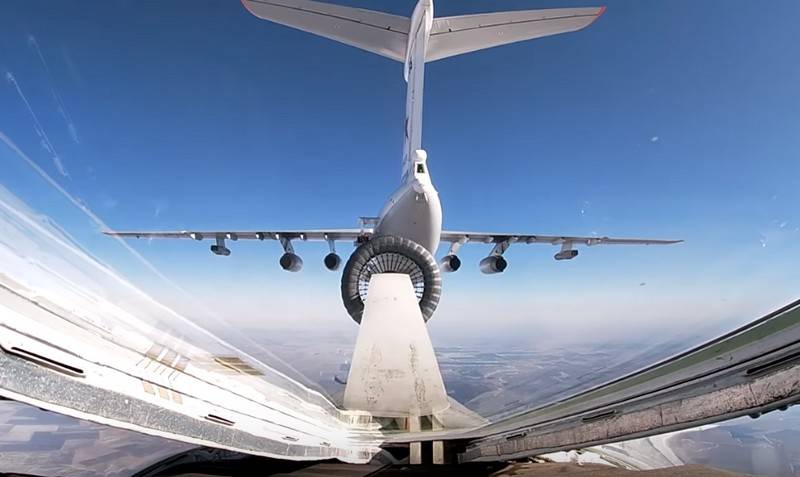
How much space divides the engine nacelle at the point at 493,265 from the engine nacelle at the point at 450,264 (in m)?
1.14

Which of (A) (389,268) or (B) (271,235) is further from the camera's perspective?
(B) (271,235)

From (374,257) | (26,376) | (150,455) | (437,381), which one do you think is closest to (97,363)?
(26,376)

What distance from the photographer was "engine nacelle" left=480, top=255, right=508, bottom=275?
47.9 ft

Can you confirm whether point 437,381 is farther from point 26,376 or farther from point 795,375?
point 26,376

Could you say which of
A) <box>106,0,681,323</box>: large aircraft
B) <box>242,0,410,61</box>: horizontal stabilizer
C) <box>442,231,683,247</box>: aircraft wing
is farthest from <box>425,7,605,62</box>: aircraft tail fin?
<box>442,231,683,247</box>: aircraft wing

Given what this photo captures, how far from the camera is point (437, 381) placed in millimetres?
4805

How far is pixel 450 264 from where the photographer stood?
15812 mm

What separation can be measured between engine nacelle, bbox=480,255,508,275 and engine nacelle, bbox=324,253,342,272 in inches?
226

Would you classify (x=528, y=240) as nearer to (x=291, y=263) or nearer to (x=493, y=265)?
(x=493, y=265)

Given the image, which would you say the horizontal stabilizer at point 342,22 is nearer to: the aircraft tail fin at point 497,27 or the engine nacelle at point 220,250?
the aircraft tail fin at point 497,27

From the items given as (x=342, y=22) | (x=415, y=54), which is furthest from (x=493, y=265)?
(x=342, y=22)

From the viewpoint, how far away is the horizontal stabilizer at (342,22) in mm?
13742

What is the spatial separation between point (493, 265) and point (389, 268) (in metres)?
8.72

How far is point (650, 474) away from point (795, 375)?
4.30ft
